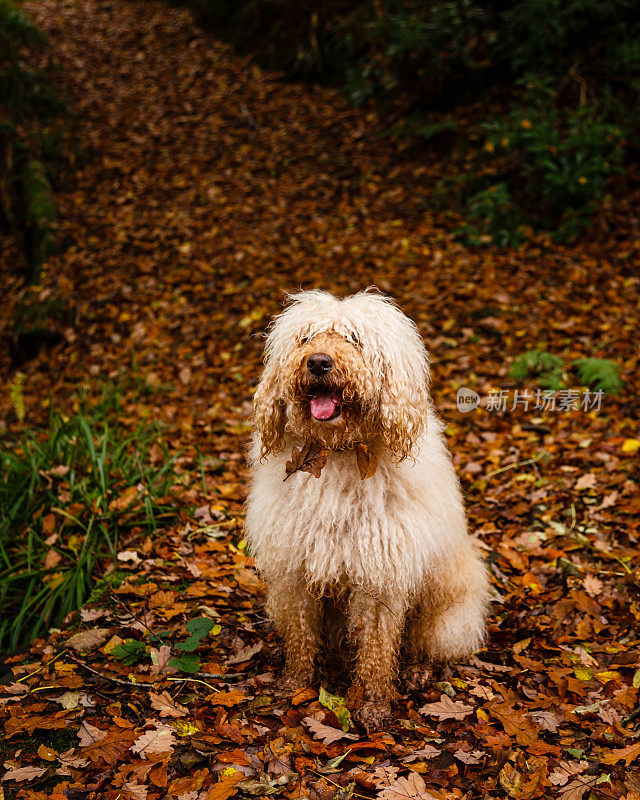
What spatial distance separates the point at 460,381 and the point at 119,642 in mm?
4106

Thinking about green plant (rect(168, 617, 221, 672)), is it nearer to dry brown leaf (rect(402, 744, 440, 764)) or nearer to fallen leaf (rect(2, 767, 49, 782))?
fallen leaf (rect(2, 767, 49, 782))

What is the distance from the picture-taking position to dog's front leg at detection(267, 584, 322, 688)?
3.17 meters

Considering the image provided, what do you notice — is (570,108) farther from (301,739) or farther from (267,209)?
(301,739)

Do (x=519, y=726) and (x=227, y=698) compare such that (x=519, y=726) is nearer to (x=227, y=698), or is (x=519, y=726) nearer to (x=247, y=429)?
(x=227, y=698)

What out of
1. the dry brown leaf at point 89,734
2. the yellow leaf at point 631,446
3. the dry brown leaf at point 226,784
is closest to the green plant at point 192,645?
the dry brown leaf at point 89,734

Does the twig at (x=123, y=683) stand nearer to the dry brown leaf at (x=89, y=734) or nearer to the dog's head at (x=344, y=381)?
the dry brown leaf at (x=89, y=734)

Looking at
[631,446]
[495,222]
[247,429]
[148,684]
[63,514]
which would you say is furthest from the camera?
[495,222]

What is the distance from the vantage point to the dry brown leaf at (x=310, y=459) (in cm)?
278

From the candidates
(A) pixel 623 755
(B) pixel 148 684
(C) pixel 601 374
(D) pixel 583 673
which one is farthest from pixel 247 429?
(A) pixel 623 755

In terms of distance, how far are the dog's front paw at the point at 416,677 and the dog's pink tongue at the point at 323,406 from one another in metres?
1.55

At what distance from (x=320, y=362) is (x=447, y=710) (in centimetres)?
179

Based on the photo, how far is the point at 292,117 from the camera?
11.4 m

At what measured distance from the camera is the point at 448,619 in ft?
11.0

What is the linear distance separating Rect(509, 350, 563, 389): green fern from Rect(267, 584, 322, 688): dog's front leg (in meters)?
3.72
